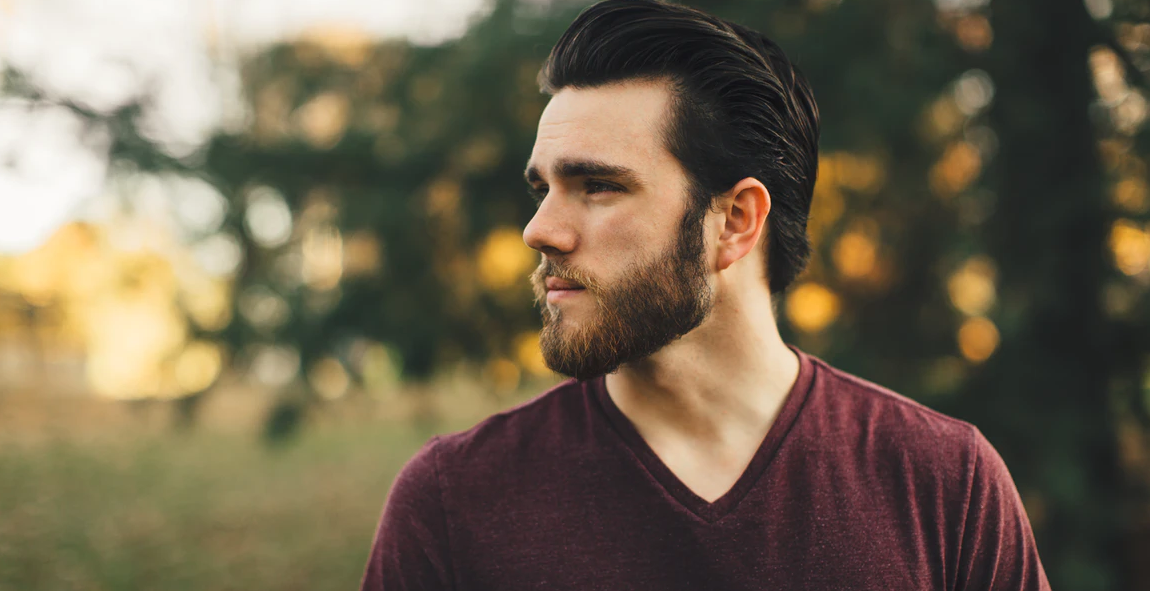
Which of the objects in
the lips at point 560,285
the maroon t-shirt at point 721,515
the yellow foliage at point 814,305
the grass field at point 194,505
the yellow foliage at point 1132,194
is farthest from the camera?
the grass field at point 194,505

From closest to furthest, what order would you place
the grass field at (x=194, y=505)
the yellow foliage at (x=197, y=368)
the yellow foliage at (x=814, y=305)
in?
the yellow foliage at (x=197, y=368)
the yellow foliage at (x=814, y=305)
the grass field at (x=194, y=505)

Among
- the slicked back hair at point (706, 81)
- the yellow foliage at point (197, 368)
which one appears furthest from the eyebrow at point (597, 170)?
the yellow foliage at point (197, 368)

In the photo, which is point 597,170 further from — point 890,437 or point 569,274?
point 890,437

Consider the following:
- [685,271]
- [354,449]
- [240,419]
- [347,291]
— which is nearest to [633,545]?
[685,271]

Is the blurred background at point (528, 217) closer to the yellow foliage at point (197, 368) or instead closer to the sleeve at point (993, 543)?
the yellow foliage at point (197, 368)

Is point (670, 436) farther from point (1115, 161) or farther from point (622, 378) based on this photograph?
point (1115, 161)

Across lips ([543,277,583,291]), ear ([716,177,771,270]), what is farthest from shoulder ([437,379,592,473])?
ear ([716,177,771,270])

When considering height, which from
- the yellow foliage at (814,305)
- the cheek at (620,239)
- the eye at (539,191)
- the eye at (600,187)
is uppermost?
the eye at (539,191)

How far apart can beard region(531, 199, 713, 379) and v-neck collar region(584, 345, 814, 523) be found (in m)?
0.15

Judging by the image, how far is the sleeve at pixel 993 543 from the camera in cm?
161

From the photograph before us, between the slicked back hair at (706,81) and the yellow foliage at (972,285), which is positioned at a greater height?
the slicked back hair at (706,81)

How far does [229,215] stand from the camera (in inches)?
145

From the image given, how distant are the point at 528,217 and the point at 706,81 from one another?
2078 millimetres

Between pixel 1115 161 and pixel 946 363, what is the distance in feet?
4.02
